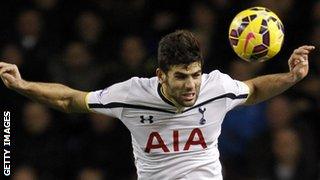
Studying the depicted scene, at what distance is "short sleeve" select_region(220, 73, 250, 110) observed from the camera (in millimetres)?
6195

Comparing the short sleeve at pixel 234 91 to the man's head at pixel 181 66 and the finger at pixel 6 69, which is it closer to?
the man's head at pixel 181 66

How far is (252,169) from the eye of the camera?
329 inches

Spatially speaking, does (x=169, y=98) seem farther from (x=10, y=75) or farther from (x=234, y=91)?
(x=10, y=75)

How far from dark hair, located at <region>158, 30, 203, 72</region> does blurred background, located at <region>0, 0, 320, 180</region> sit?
7.93 ft

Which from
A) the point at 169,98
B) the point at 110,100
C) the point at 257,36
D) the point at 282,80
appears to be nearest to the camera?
the point at 169,98

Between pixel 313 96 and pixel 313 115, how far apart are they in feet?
0.83

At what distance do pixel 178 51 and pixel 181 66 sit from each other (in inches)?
4.1

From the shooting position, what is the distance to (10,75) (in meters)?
5.94

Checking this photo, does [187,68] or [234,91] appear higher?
[187,68]

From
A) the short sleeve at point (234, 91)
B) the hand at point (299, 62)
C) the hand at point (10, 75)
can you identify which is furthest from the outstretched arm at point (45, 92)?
the hand at point (299, 62)

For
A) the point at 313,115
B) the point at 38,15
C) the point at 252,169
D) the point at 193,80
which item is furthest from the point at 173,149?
the point at 38,15

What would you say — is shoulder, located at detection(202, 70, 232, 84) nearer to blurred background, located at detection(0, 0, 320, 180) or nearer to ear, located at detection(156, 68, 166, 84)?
ear, located at detection(156, 68, 166, 84)

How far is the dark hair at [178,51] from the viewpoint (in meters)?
5.82

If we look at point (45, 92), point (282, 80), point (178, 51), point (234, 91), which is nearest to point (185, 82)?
point (178, 51)
